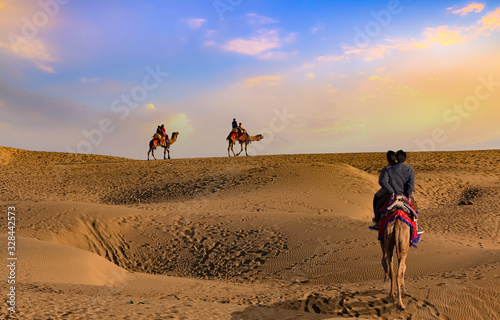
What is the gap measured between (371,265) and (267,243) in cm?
392

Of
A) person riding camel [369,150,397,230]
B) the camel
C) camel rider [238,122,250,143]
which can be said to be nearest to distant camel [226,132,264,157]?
camel rider [238,122,250,143]

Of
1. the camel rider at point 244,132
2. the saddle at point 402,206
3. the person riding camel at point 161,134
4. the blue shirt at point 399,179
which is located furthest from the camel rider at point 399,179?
the person riding camel at point 161,134

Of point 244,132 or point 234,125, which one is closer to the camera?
point 234,125

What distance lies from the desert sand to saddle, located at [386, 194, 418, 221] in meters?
1.69

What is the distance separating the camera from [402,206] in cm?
770

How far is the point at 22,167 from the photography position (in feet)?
125

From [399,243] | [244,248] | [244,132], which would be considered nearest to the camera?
[399,243]

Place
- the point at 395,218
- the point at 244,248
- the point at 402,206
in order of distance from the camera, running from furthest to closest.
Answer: the point at 244,248
the point at 402,206
the point at 395,218

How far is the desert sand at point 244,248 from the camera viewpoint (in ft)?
25.6

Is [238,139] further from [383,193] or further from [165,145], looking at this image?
[383,193]

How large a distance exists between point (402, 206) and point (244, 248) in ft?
24.6

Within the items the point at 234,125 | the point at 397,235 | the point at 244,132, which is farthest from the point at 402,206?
the point at 244,132

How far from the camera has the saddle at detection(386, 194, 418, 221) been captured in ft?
25.2

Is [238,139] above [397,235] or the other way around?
above
